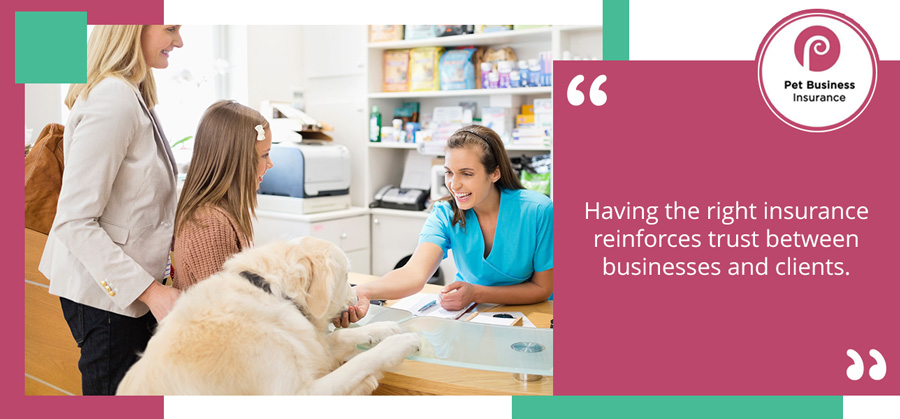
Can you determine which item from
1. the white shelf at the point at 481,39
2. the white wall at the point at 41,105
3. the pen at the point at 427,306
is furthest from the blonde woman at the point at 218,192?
the white shelf at the point at 481,39

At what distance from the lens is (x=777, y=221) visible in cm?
128

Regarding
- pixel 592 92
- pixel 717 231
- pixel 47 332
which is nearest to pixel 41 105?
pixel 47 332

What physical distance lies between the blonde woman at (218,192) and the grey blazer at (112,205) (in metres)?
0.07

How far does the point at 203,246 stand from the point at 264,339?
439 millimetres

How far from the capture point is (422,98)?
4.89 metres

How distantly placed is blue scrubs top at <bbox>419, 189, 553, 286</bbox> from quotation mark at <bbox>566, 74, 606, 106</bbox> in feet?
3.47

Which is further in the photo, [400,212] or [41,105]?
[400,212]

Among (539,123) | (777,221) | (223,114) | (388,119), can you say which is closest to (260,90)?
(388,119)

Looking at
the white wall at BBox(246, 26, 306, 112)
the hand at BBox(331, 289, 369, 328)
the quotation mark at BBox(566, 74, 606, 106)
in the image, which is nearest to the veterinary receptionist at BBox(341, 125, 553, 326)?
the hand at BBox(331, 289, 369, 328)

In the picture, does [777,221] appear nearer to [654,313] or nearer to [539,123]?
[654,313]

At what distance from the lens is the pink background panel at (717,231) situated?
1.26 meters

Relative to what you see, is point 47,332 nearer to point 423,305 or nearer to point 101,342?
point 101,342

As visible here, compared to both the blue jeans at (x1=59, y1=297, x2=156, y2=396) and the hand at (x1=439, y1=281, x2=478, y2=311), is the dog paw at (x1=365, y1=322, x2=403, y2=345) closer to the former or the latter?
the hand at (x1=439, y1=281, x2=478, y2=311)

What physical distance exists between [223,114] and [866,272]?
1577 mm
